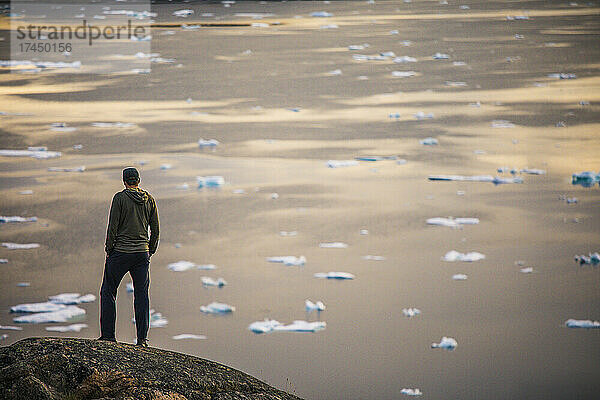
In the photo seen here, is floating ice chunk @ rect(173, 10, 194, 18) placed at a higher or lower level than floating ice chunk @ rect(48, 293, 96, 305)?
higher

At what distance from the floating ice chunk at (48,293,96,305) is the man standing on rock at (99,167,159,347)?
4.42m

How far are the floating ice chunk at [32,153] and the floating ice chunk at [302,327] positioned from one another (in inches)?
294

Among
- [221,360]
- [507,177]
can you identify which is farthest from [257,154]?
[221,360]

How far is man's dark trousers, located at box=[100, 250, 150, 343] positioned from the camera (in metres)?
6.48

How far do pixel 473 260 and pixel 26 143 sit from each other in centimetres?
876

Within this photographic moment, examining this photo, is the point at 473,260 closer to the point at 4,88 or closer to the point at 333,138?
the point at 333,138

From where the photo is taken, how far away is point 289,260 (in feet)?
39.0

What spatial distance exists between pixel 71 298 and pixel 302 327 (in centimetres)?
270

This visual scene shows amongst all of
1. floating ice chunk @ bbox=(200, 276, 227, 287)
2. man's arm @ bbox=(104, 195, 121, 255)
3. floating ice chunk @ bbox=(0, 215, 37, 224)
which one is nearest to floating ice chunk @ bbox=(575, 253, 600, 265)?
floating ice chunk @ bbox=(200, 276, 227, 287)

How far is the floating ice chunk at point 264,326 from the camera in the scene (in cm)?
1019

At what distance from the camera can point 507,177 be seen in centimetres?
1478

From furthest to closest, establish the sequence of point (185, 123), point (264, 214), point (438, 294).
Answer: point (185, 123) < point (264, 214) < point (438, 294)

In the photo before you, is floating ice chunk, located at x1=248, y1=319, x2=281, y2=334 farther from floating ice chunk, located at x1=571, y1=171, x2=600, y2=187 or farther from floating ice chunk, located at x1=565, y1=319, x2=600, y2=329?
floating ice chunk, located at x1=571, y1=171, x2=600, y2=187

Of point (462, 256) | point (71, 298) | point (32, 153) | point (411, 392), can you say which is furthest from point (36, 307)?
point (32, 153)
